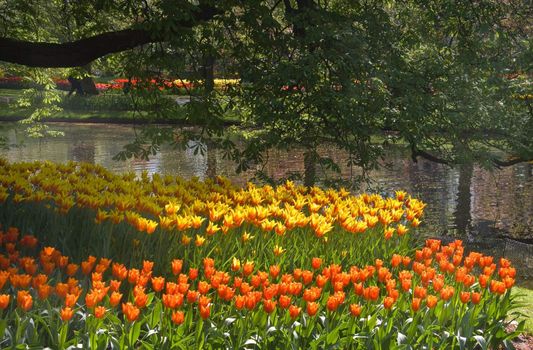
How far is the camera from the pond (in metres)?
14.8

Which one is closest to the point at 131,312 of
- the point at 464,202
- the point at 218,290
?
the point at 218,290

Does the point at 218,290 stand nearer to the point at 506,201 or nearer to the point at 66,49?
the point at 66,49

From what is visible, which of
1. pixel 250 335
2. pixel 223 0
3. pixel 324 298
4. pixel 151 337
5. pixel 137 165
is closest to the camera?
pixel 151 337

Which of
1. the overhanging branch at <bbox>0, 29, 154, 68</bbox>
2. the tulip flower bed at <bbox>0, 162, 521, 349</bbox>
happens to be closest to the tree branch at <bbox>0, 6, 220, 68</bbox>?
the overhanging branch at <bbox>0, 29, 154, 68</bbox>

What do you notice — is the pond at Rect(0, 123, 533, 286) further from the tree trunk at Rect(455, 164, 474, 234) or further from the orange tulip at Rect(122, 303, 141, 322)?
the orange tulip at Rect(122, 303, 141, 322)

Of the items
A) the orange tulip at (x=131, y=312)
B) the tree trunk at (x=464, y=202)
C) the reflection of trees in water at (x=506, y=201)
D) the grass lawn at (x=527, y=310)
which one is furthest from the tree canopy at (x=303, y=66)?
the orange tulip at (x=131, y=312)

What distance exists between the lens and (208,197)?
7031 millimetres

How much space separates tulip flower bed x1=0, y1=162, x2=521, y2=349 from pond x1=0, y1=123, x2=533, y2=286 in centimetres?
438

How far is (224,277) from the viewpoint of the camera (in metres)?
4.45

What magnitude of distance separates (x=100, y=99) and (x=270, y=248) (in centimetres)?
3953

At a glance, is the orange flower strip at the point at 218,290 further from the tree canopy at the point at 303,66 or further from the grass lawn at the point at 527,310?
the tree canopy at the point at 303,66

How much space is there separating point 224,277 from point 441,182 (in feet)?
56.2

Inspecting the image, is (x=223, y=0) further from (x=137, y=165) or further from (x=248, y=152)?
(x=137, y=165)

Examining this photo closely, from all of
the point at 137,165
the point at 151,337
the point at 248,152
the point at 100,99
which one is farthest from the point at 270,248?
the point at 100,99
